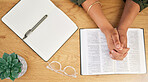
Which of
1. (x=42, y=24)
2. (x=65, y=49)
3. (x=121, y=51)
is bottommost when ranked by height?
(x=121, y=51)

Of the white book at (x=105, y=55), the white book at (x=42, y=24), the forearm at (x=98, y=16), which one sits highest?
the white book at (x=42, y=24)

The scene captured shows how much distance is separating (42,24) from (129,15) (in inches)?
16.5

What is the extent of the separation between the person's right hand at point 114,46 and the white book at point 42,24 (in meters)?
0.17

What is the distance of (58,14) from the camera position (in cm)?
72

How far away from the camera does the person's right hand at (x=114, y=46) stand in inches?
26.6

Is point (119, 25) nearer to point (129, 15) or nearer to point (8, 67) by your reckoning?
point (129, 15)

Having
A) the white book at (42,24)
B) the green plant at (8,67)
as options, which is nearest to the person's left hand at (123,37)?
the white book at (42,24)

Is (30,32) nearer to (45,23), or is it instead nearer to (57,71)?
(45,23)

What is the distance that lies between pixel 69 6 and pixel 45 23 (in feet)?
0.49

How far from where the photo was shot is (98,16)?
0.71 m

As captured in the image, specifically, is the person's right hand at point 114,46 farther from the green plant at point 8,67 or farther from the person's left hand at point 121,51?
the green plant at point 8,67

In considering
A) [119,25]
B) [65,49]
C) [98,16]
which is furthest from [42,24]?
[119,25]

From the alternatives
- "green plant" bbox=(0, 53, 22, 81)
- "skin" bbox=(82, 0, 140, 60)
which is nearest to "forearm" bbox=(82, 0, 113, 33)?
"skin" bbox=(82, 0, 140, 60)

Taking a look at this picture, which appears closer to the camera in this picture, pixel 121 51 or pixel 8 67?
pixel 8 67
